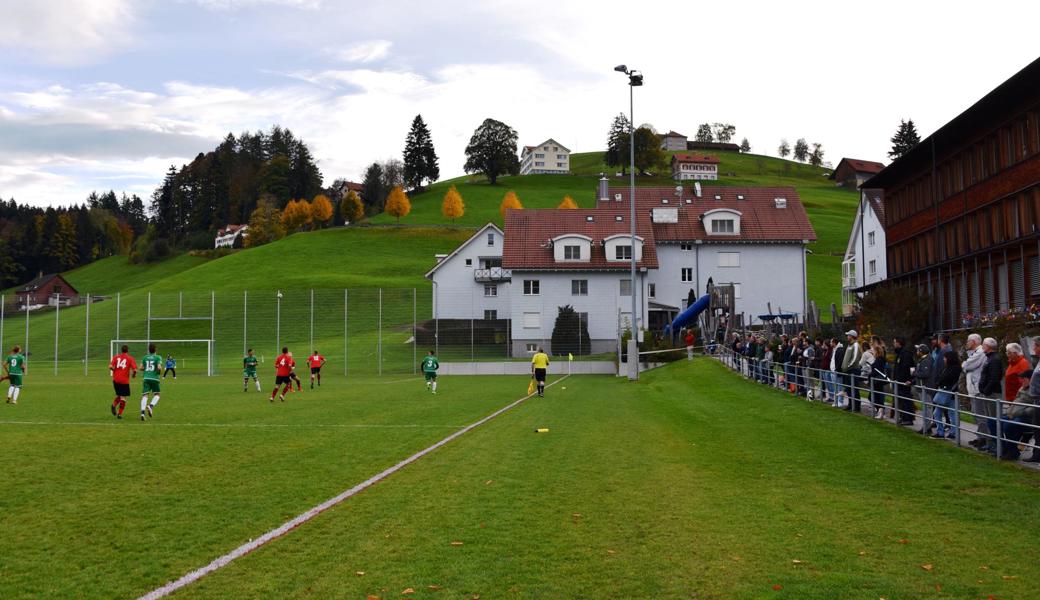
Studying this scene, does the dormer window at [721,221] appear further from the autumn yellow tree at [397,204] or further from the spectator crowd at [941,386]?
the autumn yellow tree at [397,204]

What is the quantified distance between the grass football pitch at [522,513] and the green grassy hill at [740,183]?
222 feet

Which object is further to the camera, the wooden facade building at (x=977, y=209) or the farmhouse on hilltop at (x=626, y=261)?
the farmhouse on hilltop at (x=626, y=261)

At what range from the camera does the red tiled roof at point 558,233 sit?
6322cm

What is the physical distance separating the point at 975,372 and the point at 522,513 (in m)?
9.87

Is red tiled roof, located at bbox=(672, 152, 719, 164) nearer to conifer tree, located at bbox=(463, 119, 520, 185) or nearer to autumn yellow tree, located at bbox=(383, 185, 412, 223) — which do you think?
conifer tree, located at bbox=(463, 119, 520, 185)

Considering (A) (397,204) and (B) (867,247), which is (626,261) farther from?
(A) (397,204)

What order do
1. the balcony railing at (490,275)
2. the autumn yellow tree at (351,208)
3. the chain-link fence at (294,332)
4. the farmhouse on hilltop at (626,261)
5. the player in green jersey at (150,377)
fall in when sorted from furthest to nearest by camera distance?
the autumn yellow tree at (351,208), the balcony railing at (490,275), the farmhouse on hilltop at (626,261), the chain-link fence at (294,332), the player in green jersey at (150,377)

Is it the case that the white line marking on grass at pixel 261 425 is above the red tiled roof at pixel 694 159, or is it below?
below

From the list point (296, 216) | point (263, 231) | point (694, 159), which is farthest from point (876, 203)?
point (694, 159)

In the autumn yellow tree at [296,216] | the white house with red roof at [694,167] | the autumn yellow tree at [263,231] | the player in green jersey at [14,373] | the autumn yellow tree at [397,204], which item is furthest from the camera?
the white house with red roof at [694,167]

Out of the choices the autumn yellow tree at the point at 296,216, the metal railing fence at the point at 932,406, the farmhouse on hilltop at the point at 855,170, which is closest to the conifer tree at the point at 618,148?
the farmhouse on hilltop at the point at 855,170

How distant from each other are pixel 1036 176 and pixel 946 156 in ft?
32.4

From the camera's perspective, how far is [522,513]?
9320 mm

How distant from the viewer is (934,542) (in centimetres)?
820
